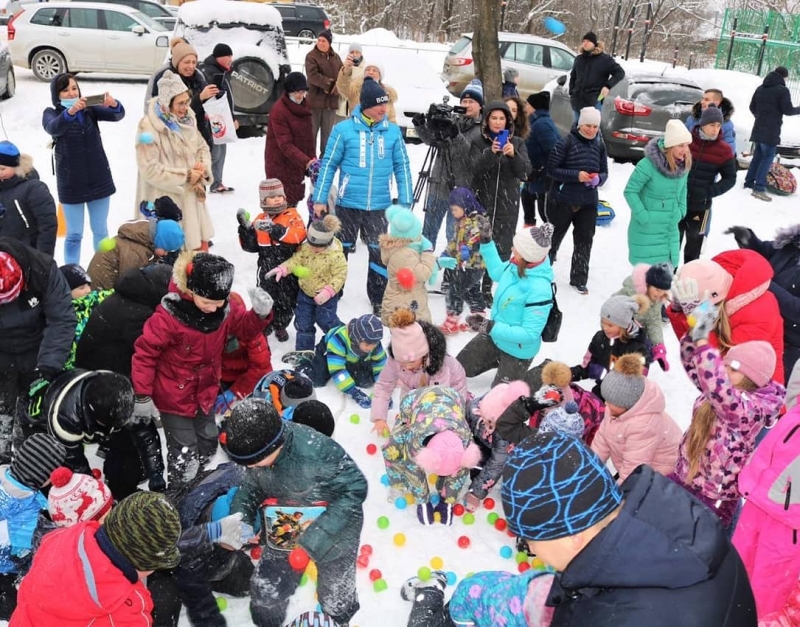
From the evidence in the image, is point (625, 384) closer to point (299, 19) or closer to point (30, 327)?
point (30, 327)

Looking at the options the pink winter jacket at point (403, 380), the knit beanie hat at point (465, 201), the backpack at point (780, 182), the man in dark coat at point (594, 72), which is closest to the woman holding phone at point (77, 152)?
the knit beanie hat at point (465, 201)

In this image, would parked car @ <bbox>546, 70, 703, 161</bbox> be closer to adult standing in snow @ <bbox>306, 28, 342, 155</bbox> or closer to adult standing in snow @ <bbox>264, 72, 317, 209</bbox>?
adult standing in snow @ <bbox>306, 28, 342, 155</bbox>

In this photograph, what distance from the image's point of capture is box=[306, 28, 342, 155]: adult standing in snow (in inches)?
363

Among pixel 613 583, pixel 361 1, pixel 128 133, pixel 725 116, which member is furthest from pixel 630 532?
pixel 361 1

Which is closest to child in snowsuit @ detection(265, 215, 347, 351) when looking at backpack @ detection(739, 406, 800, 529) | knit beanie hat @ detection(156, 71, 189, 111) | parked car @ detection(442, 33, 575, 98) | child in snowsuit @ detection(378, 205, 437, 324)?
child in snowsuit @ detection(378, 205, 437, 324)

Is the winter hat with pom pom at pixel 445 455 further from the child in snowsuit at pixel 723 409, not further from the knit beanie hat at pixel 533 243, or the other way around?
the knit beanie hat at pixel 533 243

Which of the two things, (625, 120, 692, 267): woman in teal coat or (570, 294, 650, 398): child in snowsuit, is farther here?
(625, 120, 692, 267): woman in teal coat

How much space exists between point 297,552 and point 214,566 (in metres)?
0.42

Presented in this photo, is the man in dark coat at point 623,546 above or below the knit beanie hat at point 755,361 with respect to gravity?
above

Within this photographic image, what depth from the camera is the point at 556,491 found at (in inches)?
78.2

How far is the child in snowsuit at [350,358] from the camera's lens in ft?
17.4

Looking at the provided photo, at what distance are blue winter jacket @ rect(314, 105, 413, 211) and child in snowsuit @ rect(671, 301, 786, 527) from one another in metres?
3.43

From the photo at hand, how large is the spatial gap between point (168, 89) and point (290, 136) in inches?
64.9

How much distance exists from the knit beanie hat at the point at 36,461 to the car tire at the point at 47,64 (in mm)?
12154
